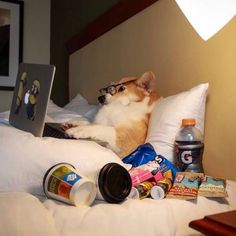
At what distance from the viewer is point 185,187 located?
867 mm

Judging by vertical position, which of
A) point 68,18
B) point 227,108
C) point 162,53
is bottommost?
point 227,108

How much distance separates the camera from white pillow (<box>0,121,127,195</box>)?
2.78 ft

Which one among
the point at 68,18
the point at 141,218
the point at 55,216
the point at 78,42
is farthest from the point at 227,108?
the point at 68,18

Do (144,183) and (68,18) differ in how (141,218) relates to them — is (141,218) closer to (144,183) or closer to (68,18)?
(144,183)

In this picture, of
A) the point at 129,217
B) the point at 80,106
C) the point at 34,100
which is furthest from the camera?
the point at 80,106

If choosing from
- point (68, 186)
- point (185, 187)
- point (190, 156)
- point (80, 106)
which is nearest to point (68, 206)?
point (68, 186)

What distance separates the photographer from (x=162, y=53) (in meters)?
1.56

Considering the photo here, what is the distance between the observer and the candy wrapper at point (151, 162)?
956 millimetres

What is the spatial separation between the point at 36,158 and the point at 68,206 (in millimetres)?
190

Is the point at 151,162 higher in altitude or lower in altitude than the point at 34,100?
lower

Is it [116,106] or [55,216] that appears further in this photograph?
[116,106]

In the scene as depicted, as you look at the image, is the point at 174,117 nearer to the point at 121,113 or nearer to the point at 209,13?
the point at 121,113

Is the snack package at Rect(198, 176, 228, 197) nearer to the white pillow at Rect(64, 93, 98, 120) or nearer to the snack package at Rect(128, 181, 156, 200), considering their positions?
the snack package at Rect(128, 181, 156, 200)

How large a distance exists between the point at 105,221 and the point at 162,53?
1.03 metres
